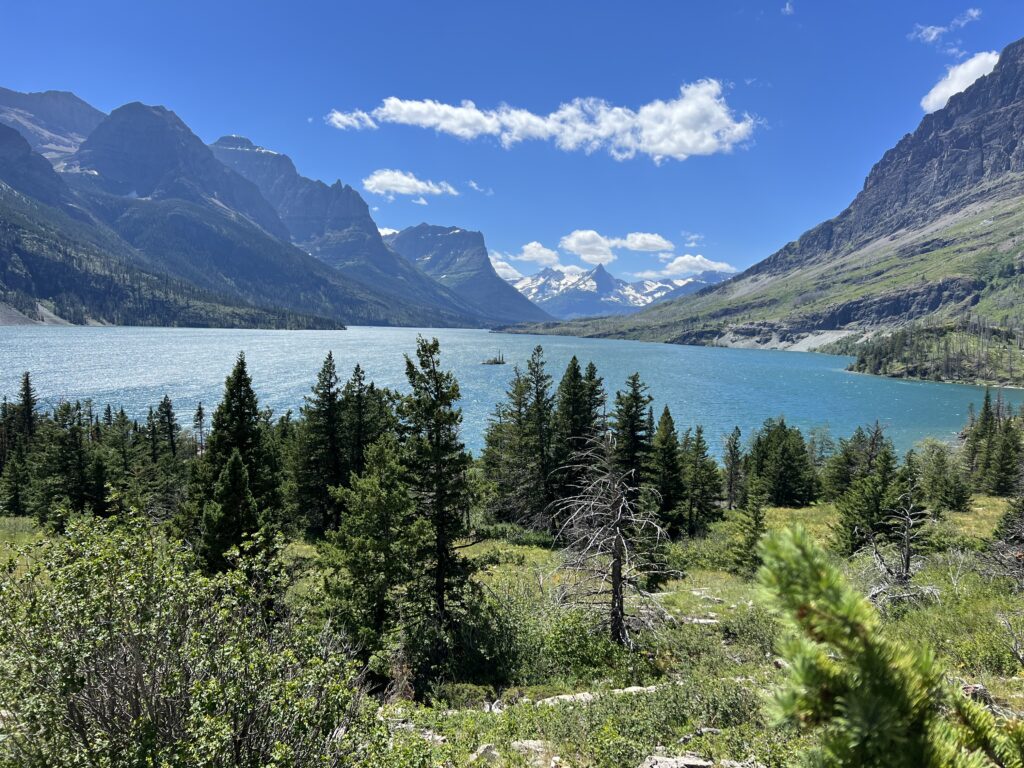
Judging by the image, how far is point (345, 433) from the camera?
3538 centimetres

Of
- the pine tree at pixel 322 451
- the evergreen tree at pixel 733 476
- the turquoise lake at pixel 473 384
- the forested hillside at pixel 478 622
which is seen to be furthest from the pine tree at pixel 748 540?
the turquoise lake at pixel 473 384

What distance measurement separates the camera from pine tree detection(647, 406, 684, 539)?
34531 mm

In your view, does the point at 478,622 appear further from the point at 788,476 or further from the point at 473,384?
the point at 473,384

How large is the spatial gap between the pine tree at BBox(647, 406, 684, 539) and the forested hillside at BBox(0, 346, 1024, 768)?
25 cm

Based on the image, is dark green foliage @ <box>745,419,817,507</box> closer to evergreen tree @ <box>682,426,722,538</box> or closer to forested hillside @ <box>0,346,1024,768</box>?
evergreen tree @ <box>682,426,722,538</box>

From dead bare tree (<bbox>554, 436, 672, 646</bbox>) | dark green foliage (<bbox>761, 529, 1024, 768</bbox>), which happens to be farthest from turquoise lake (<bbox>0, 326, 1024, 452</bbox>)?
dark green foliage (<bbox>761, 529, 1024, 768</bbox>)

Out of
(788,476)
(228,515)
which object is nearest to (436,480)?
(228,515)

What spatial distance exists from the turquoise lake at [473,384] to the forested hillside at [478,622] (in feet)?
143

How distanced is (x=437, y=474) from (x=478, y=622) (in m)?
4.98

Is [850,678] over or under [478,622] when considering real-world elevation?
over

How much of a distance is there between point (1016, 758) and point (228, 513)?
20.9m

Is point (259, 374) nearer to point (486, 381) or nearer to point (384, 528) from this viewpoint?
point (486, 381)

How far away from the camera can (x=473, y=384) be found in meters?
116

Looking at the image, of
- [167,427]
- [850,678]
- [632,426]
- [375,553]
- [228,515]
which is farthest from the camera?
[167,427]
